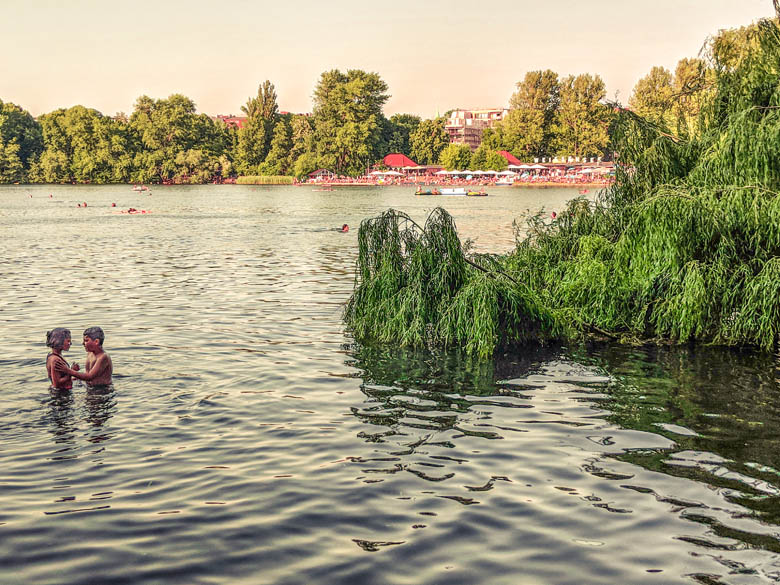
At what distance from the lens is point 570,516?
839 cm

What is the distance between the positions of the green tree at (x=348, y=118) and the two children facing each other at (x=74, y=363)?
578ft

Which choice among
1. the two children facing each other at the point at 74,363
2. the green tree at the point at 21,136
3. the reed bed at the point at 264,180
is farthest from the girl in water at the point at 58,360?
the green tree at the point at 21,136

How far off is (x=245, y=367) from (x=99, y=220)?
2256 inches

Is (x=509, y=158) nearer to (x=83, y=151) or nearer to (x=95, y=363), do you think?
(x=83, y=151)

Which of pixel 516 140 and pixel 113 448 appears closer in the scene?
pixel 113 448

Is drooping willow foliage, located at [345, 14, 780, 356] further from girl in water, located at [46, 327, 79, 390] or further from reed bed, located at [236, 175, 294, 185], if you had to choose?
reed bed, located at [236, 175, 294, 185]

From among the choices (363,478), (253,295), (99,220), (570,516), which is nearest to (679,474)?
(570,516)

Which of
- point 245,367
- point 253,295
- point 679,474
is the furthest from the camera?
point 253,295

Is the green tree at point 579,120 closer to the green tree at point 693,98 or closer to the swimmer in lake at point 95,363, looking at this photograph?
A: the green tree at point 693,98

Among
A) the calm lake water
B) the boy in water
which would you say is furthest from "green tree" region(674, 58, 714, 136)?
the boy in water

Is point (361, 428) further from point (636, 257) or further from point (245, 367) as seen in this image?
point (636, 257)

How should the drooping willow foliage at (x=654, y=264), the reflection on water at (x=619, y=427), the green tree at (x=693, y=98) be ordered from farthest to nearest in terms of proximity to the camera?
the green tree at (x=693, y=98) → the drooping willow foliage at (x=654, y=264) → the reflection on water at (x=619, y=427)

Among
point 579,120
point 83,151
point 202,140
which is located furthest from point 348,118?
point 83,151

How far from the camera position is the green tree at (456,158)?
188 metres
